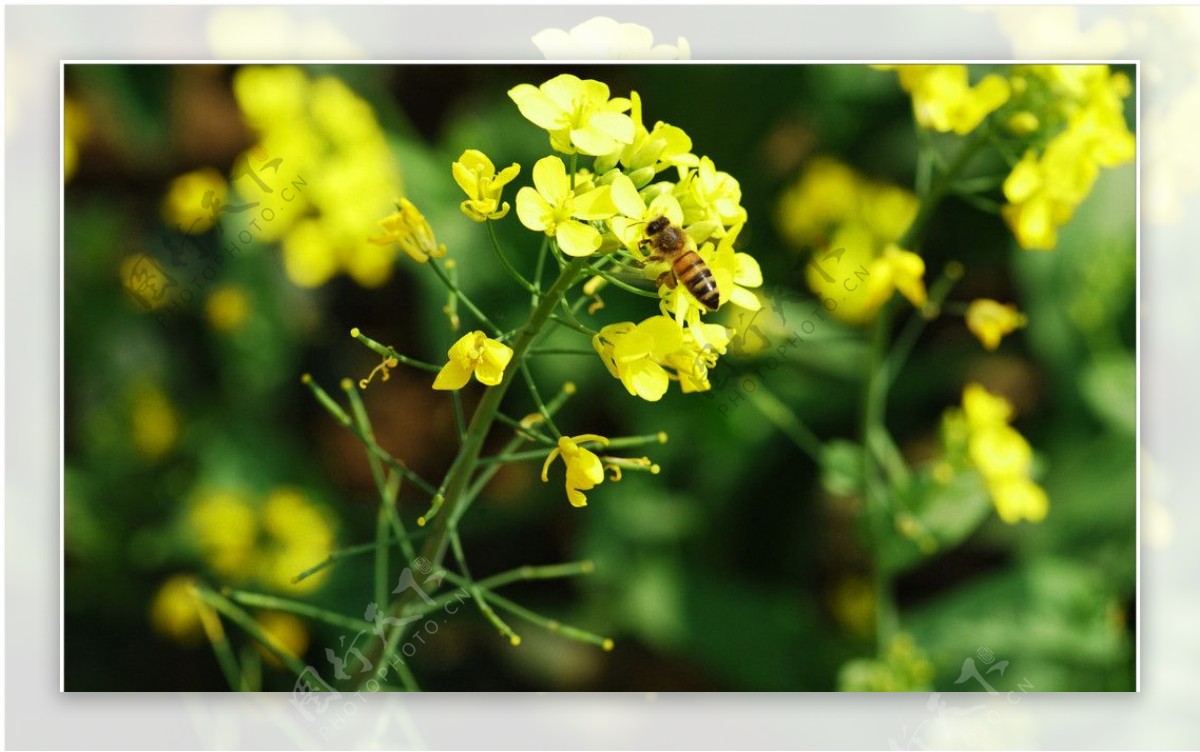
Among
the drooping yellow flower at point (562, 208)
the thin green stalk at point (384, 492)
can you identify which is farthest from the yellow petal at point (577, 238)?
the thin green stalk at point (384, 492)

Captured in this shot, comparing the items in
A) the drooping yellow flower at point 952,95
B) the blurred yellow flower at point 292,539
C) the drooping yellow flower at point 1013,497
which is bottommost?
the blurred yellow flower at point 292,539

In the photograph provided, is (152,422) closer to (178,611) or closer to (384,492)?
(178,611)

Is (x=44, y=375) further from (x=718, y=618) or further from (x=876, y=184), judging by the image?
(x=876, y=184)

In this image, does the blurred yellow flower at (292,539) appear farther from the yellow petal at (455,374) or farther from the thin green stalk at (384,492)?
the yellow petal at (455,374)

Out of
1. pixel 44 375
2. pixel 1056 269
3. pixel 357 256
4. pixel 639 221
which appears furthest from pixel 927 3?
pixel 44 375

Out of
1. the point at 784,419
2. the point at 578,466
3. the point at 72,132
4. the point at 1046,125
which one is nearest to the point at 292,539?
the point at 72,132

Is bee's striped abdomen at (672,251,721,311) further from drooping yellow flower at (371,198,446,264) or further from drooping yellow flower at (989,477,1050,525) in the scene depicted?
drooping yellow flower at (989,477,1050,525)

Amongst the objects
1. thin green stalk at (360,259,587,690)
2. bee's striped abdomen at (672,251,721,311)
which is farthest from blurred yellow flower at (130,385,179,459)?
bee's striped abdomen at (672,251,721,311)
